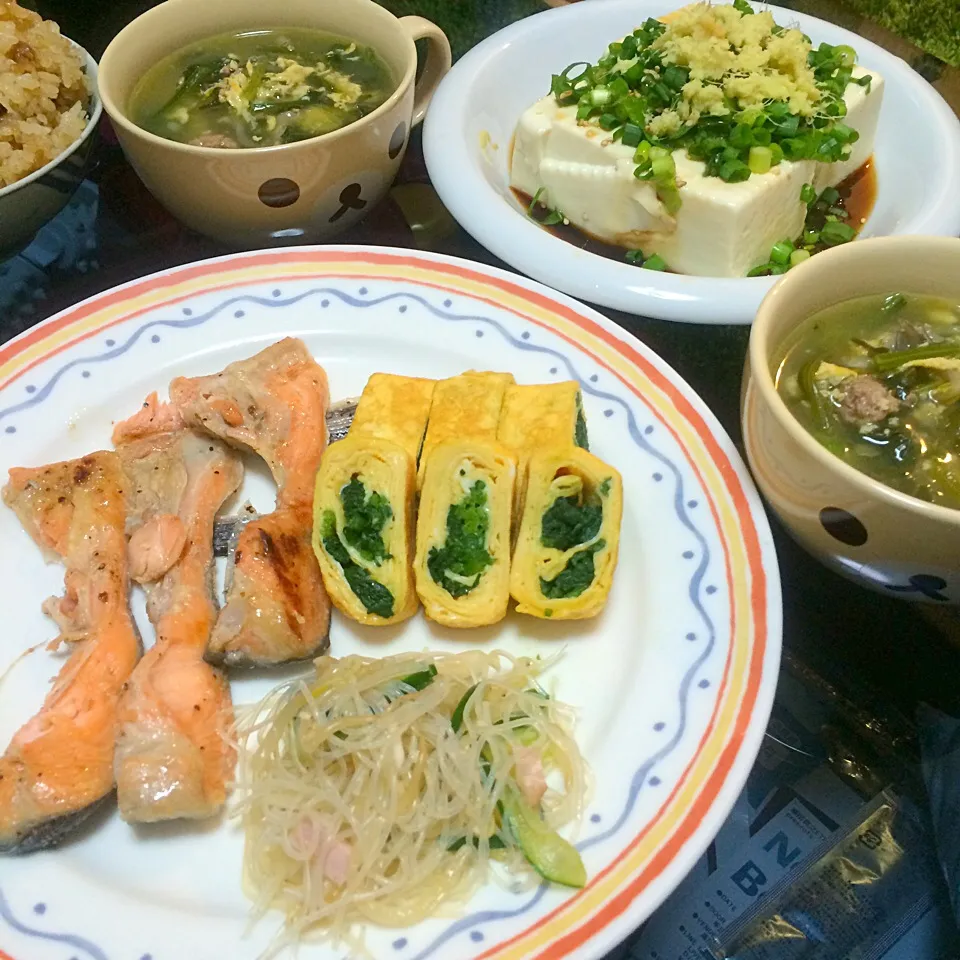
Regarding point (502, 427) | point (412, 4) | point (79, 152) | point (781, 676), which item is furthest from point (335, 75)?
point (781, 676)

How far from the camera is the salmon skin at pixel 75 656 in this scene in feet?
4.41

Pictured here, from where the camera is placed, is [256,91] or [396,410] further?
[256,91]

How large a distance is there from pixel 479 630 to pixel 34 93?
63.3 inches

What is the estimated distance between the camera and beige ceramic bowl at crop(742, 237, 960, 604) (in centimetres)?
130

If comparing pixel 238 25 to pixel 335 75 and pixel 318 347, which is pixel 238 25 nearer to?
pixel 335 75

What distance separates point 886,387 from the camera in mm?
1538

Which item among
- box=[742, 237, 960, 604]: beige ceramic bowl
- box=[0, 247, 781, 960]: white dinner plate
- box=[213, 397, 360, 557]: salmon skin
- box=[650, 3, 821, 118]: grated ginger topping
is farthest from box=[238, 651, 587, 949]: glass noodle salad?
box=[650, 3, 821, 118]: grated ginger topping

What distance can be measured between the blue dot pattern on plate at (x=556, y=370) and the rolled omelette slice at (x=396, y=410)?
27cm

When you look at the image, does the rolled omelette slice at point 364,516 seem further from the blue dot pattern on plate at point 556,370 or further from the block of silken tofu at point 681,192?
the block of silken tofu at point 681,192

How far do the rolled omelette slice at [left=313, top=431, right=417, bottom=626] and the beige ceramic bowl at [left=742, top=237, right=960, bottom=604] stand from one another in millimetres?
654

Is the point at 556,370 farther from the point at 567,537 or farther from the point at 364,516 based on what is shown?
the point at 364,516

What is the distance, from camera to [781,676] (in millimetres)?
1729

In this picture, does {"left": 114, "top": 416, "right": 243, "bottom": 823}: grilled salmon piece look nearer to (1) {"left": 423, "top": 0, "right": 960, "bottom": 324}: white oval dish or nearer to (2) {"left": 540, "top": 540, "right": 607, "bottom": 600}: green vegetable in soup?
(2) {"left": 540, "top": 540, "right": 607, "bottom": 600}: green vegetable in soup

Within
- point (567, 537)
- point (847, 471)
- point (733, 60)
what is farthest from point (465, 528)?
point (733, 60)
